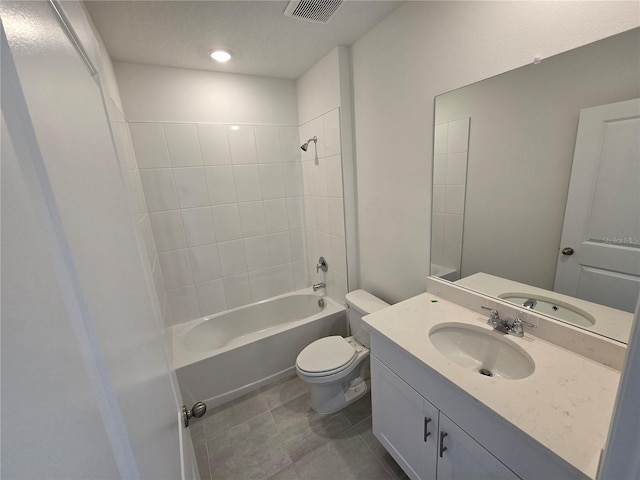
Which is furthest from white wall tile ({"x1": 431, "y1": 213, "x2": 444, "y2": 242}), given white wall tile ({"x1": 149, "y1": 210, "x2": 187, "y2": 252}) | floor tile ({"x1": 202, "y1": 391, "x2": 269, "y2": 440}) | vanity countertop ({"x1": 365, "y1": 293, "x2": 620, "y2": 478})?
white wall tile ({"x1": 149, "y1": 210, "x2": 187, "y2": 252})

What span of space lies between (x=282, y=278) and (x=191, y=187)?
1172 mm

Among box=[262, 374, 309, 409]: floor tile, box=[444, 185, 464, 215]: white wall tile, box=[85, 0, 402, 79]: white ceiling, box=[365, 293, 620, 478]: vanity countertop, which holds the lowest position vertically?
box=[262, 374, 309, 409]: floor tile

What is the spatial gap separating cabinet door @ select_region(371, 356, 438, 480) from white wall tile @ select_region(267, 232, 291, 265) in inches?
58.9

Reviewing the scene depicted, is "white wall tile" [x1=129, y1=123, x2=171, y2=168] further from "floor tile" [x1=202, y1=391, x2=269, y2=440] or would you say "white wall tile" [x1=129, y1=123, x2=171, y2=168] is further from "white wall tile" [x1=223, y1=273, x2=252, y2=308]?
"floor tile" [x1=202, y1=391, x2=269, y2=440]

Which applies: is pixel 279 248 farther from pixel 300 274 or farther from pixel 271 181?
pixel 271 181

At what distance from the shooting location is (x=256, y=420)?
1759 millimetres

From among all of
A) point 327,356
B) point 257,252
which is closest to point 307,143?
point 257,252

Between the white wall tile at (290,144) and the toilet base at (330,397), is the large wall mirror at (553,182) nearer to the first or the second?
the toilet base at (330,397)

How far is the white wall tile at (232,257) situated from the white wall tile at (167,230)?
33 cm

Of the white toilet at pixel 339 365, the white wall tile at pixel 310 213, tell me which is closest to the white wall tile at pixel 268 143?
the white wall tile at pixel 310 213

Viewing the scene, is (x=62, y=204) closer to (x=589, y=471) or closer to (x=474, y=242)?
(x=589, y=471)

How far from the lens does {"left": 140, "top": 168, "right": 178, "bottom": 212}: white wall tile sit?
1.98 meters

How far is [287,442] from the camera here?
158 cm

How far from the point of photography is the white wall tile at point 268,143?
91.0 inches
